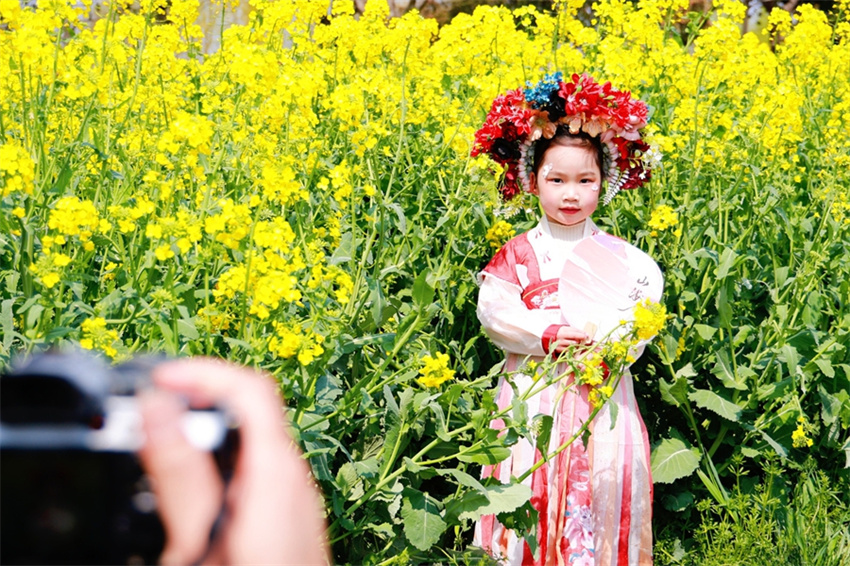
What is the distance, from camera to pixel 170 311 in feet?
6.61

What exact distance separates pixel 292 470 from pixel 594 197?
7.74ft

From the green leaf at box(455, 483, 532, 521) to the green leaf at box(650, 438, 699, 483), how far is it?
0.78 meters

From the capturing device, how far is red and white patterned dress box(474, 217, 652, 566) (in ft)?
8.80

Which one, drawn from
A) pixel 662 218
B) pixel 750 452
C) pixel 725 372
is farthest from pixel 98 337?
pixel 750 452

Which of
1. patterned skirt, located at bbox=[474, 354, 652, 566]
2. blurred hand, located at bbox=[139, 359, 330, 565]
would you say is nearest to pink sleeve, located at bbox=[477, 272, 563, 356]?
patterned skirt, located at bbox=[474, 354, 652, 566]

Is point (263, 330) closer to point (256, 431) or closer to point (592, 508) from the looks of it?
point (592, 508)

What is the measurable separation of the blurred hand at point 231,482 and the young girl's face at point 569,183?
90.9 inches

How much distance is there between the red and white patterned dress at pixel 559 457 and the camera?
2682 millimetres

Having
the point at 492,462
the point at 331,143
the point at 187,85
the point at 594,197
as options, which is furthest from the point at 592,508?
the point at 187,85

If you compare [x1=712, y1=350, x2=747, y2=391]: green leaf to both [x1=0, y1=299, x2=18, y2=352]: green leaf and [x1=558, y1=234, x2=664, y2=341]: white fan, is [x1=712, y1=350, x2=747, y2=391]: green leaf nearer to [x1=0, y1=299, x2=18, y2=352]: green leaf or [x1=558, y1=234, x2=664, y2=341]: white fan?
[x1=558, y1=234, x2=664, y2=341]: white fan

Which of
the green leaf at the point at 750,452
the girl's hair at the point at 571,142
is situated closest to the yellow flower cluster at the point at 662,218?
the girl's hair at the point at 571,142

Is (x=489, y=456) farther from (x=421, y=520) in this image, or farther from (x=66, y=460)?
(x=66, y=460)

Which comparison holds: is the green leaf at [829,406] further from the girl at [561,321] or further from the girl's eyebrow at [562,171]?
the girl's eyebrow at [562,171]

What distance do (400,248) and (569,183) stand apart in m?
0.49
